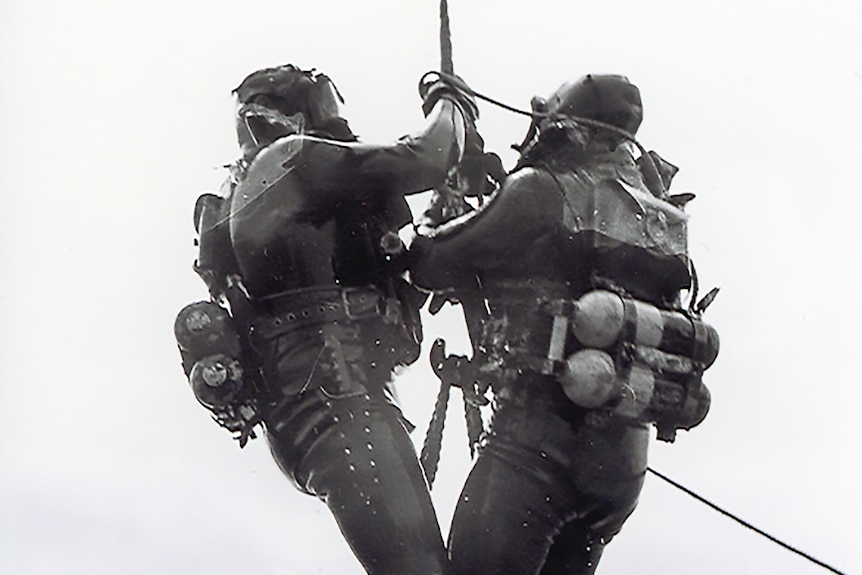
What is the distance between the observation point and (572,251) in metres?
7.35

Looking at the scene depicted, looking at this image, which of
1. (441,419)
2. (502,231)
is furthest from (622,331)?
(441,419)

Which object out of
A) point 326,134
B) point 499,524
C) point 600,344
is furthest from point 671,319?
point 326,134

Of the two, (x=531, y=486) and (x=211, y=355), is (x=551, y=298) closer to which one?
(x=531, y=486)

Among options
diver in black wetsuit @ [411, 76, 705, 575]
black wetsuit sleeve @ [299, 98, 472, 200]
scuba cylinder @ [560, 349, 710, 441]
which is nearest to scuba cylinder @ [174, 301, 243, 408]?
black wetsuit sleeve @ [299, 98, 472, 200]

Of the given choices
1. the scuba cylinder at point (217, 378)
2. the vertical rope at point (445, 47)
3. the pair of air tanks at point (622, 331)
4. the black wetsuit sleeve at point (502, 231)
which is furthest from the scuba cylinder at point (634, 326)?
the scuba cylinder at point (217, 378)

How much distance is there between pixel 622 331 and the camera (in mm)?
7145

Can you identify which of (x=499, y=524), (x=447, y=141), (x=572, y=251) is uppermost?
(x=447, y=141)

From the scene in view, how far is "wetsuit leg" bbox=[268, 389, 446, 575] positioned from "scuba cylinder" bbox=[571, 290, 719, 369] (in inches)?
34.3

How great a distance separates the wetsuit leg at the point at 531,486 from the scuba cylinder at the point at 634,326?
1.20 feet

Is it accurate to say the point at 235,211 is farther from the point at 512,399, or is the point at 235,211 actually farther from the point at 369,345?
the point at 512,399

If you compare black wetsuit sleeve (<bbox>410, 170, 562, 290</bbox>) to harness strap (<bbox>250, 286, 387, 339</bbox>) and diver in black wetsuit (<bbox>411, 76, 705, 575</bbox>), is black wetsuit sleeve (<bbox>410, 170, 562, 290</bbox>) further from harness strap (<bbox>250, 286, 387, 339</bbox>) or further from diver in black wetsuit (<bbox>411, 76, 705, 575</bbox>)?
harness strap (<bbox>250, 286, 387, 339</bbox>)

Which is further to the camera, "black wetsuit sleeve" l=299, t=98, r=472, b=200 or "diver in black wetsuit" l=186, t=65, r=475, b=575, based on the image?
"black wetsuit sleeve" l=299, t=98, r=472, b=200

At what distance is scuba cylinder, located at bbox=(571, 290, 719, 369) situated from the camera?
711 cm

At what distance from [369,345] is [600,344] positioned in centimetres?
98
